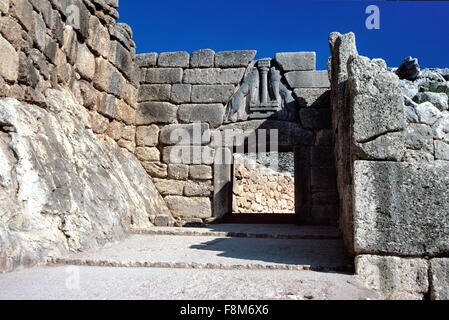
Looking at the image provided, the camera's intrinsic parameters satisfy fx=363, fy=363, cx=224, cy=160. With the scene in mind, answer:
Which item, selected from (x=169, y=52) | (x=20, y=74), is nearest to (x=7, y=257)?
(x=20, y=74)

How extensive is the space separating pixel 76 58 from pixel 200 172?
2822mm

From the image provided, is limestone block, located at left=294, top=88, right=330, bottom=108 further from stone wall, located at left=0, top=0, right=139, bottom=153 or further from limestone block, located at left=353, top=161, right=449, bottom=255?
limestone block, located at left=353, top=161, right=449, bottom=255

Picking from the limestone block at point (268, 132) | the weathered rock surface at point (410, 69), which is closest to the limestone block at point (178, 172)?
the limestone block at point (268, 132)

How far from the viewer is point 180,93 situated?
704 cm

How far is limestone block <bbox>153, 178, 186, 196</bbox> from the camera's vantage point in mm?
6785

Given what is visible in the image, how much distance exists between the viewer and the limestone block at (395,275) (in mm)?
2453

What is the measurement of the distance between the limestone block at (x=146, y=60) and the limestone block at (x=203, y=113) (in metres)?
1.12

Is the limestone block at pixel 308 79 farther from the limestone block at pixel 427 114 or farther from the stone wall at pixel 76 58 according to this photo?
the limestone block at pixel 427 114

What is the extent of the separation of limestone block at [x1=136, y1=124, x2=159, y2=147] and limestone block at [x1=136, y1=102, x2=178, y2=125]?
4.7 inches

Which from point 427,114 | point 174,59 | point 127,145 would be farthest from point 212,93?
point 427,114

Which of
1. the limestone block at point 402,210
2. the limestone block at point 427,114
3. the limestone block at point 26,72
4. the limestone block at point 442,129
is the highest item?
the limestone block at point 26,72

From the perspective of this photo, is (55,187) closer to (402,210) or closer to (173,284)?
(173,284)

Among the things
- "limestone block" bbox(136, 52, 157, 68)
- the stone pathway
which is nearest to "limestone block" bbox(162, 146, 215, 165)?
"limestone block" bbox(136, 52, 157, 68)

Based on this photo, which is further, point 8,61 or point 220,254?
point 8,61
